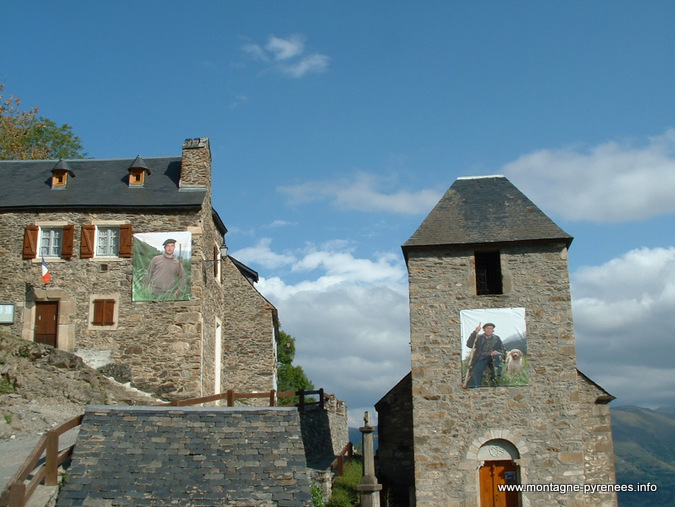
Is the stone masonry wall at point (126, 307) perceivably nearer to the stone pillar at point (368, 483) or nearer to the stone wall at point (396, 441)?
the stone wall at point (396, 441)

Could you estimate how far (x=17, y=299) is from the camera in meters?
22.8

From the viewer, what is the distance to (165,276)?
22.6m

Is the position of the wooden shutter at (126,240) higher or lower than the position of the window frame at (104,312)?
higher

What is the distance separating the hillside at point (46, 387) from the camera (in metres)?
17.8

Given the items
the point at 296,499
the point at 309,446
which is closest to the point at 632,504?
the point at 309,446

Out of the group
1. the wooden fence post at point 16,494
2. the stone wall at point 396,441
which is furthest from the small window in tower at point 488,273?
the wooden fence post at point 16,494

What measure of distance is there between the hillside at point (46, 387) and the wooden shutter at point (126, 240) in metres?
3.68

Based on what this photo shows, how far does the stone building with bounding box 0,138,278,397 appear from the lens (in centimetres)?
2212

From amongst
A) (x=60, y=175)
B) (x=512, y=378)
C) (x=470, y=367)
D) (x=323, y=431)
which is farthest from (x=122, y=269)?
(x=512, y=378)

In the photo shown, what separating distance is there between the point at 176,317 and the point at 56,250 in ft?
14.6

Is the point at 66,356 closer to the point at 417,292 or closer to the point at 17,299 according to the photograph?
the point at 17,299

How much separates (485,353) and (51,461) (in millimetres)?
11050

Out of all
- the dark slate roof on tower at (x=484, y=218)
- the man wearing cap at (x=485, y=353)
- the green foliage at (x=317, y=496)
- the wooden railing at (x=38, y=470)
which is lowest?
the green foliage at (x=317, y=496)

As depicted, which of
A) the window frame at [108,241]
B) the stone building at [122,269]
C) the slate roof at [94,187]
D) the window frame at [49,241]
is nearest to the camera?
the stone building at [122,269]
